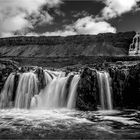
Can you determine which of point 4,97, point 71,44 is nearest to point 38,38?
point 71,44

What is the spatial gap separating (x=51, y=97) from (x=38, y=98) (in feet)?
4.38

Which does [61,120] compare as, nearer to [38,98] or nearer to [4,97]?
[38,98]

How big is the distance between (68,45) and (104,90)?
304 feet

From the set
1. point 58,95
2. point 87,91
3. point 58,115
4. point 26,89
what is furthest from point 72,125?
point 26,89

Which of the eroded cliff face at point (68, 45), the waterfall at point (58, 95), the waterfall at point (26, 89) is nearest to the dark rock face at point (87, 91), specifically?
the waterfall at point (58, 95)

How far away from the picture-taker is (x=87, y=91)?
21594mm

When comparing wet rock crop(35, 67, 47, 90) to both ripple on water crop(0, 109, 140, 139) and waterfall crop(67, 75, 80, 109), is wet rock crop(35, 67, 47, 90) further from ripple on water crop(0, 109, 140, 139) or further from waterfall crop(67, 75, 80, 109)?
ripple on water crop(0, 109, 140, 139)

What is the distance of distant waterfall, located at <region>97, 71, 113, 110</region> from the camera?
2130cm

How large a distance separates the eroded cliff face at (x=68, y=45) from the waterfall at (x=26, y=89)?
256 ft

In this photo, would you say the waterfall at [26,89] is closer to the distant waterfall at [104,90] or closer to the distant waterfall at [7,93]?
the distant waterfall at [7,93]

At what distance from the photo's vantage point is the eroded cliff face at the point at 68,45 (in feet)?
345

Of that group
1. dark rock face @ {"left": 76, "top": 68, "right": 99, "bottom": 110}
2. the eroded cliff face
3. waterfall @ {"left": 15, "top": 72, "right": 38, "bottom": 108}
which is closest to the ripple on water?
dark rock face @ {"left": 76, "top": 68, "right": 99, "bottom": 110}

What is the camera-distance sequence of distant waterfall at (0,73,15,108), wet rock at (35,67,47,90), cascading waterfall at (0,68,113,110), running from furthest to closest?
1. wet rock at (35,67,47,90)
2. distant waterfall at (0,73,15,108)
3. cascading waterfall at (0,68,113,110)

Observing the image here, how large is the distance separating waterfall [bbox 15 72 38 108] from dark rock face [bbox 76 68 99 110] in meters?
4.74
